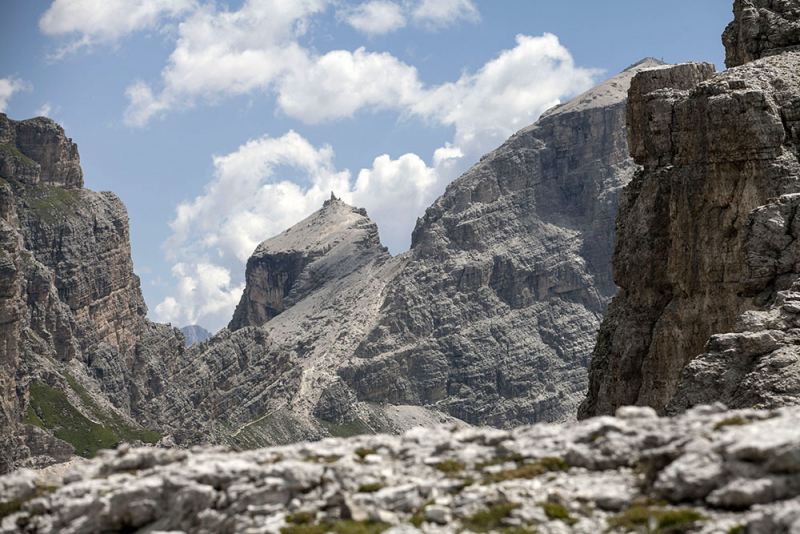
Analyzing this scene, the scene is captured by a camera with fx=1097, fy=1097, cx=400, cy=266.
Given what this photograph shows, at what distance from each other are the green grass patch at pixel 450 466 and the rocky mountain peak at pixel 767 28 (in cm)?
4946

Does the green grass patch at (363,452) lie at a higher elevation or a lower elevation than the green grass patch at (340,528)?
higher

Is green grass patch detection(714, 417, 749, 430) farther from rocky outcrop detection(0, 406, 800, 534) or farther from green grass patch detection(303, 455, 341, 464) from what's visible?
green grass patch detection(303, 455, 341, 464)

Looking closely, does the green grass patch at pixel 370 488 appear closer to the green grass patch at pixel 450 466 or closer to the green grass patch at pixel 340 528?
the green grass patch at pixel 340 528

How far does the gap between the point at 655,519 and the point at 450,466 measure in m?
5.86

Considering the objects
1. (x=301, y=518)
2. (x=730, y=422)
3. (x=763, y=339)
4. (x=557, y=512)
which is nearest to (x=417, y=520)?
(x=301, y=518)

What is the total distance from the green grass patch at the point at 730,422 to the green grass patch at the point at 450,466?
6302 millimetres

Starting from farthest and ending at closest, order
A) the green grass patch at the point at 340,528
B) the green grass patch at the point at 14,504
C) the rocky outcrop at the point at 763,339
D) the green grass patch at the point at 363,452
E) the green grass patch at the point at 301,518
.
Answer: the rocky outcrop at the point at 763,339 → the green grass patch at the point at 363,452 → the green grass patch at the point at 14,504 → the green grass patch at the point at 301,518 → the green grass patch at the point at 340,528

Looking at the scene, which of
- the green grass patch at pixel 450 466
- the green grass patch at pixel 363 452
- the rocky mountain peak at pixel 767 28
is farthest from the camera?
the rocky mountain peak at pixel 767 28

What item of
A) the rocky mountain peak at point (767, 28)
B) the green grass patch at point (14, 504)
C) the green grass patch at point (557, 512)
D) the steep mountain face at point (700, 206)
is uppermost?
the rocky mountain peak at point (767, 28)

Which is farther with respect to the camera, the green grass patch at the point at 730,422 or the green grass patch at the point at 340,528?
the green grass patch at the point at 730,422

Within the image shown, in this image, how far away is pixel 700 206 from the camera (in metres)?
61.3

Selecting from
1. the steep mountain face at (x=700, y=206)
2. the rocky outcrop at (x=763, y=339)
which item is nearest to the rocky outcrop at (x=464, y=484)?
Result: the rocky outcrop at (x=763, y=339)

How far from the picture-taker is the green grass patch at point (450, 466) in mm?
27616

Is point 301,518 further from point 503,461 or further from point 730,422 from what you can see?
point 730,422
